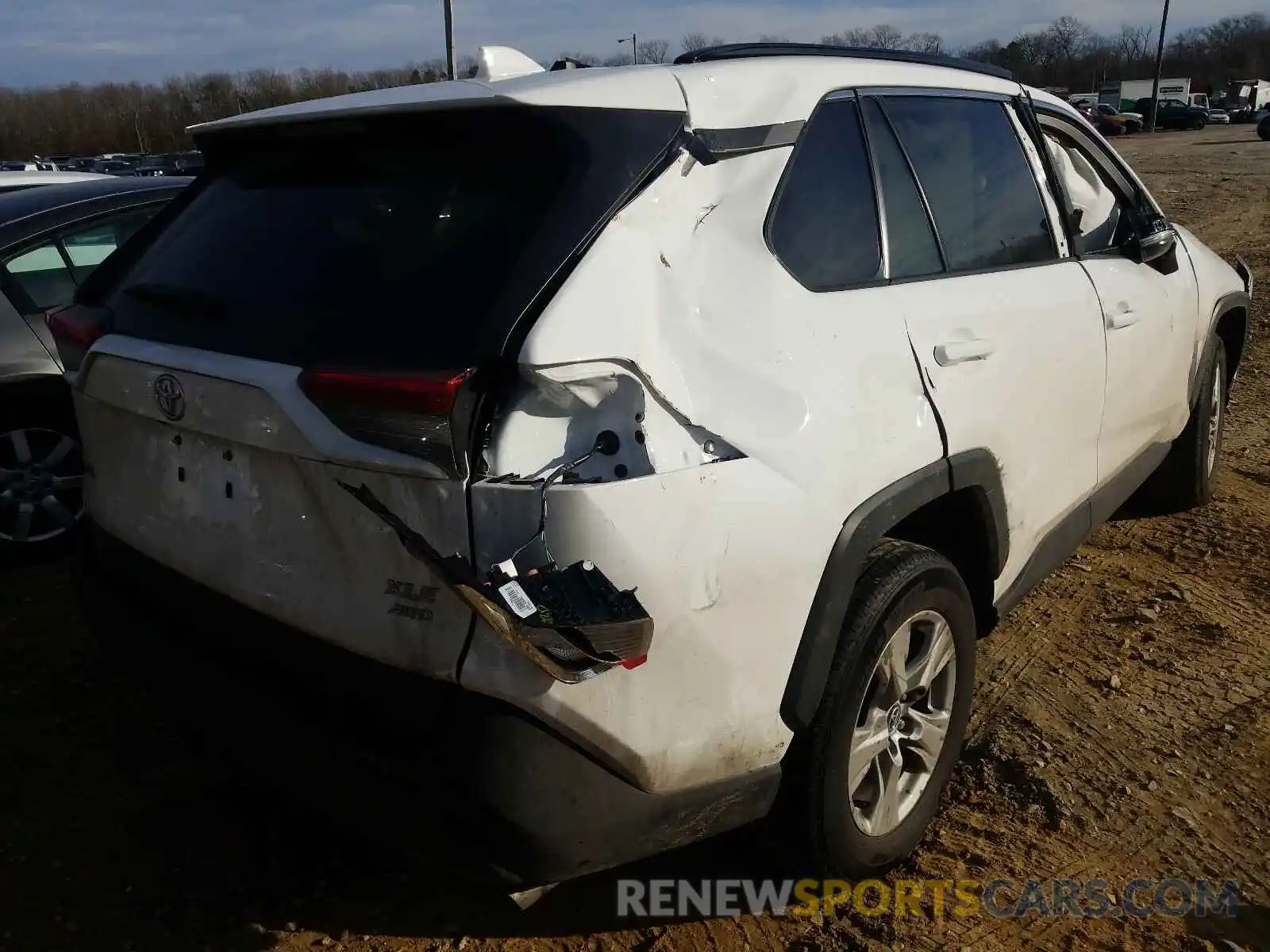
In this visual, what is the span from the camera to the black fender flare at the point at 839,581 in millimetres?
2131

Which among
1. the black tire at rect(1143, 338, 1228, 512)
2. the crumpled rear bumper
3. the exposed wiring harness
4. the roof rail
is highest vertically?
the roof rail

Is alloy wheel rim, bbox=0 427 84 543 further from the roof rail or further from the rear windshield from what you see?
the roof rail

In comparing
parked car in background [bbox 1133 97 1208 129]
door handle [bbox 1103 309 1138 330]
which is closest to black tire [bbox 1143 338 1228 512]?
door handle [bbox 1103 309 1138 330]

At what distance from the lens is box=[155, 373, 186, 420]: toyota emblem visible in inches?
83.9

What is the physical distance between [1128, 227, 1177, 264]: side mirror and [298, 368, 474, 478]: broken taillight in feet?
9.34

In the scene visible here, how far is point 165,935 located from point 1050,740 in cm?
245

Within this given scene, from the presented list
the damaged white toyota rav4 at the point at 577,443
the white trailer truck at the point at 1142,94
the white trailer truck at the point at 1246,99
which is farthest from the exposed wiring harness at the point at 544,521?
the white trailer truck at the point at 1246,99

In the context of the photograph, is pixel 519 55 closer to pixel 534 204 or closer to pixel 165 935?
pixel 534 204

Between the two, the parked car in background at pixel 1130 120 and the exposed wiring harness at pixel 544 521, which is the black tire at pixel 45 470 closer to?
the exposed wiring harness at pixel 544 521

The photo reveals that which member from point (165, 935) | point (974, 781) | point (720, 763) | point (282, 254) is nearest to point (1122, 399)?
point (974, 781)

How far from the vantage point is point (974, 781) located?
2980mm

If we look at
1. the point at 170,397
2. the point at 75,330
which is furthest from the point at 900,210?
the point at 75,330

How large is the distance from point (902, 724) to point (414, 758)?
4.23ft

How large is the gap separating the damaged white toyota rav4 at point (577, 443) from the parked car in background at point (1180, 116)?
203 feet
